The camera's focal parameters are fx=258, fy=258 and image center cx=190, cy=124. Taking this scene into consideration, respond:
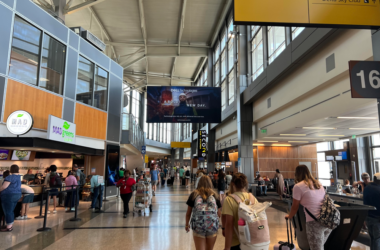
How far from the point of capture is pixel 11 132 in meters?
7.95

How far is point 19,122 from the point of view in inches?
320

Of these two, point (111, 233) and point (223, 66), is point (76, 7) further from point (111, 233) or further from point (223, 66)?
point (223, 66)

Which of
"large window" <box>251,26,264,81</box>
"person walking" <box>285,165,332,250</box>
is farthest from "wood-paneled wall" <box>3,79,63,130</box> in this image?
"large window" <box>251,26,264,81</box>

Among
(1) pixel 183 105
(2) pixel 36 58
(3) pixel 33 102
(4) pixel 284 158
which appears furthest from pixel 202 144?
(2) pixel 36 58

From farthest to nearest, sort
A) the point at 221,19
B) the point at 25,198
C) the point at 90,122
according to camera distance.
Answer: the point at 221,19, the point at 90,122, the point at 25,198

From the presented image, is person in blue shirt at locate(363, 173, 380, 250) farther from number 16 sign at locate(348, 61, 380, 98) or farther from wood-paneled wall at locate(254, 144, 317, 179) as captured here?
wood-paneled wall at locate(254, 144, 317, 179)

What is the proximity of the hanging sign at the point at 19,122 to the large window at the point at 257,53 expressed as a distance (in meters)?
11.3

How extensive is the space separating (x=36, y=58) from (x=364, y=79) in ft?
33.8

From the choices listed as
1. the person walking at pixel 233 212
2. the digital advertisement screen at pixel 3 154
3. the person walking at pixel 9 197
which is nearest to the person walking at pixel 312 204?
the person walking at pixel 233 212

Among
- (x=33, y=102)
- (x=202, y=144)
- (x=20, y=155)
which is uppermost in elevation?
(x=33, y=102)

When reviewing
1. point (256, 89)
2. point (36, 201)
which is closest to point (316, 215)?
point (256, 89)

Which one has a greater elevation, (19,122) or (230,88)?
(230,88)

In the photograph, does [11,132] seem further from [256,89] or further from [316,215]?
[256,89]

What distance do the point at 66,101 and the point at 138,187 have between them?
16.6ft
